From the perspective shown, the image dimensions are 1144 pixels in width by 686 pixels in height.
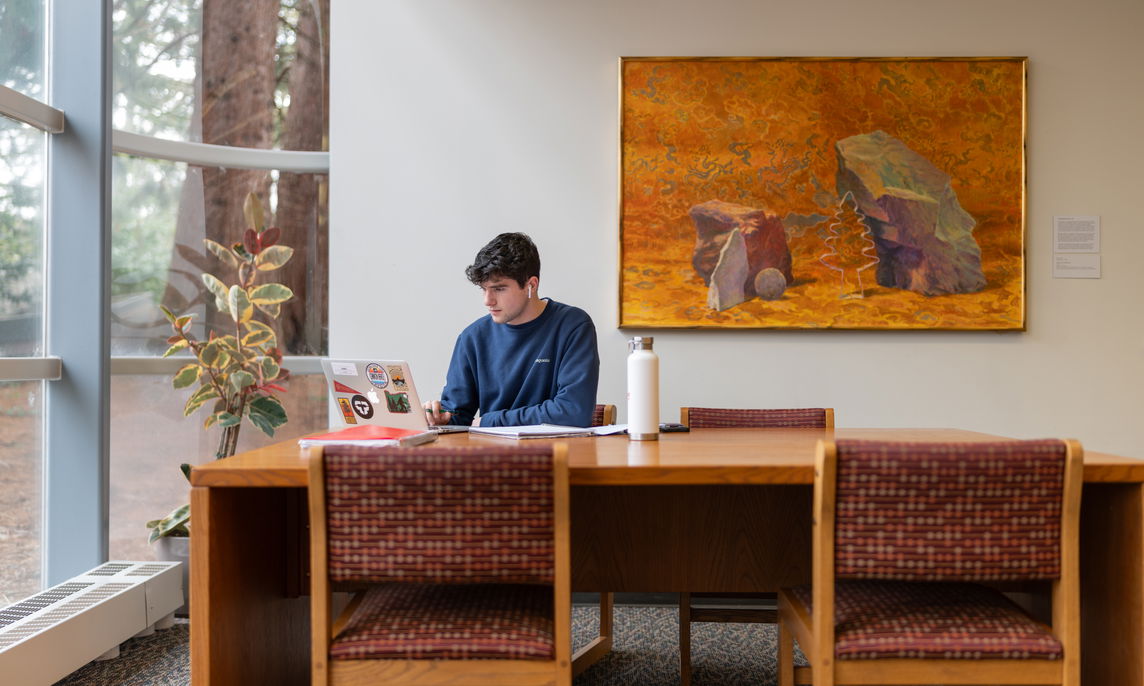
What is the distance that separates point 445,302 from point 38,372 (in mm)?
1495

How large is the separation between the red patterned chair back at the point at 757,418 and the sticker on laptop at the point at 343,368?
1.12 meters

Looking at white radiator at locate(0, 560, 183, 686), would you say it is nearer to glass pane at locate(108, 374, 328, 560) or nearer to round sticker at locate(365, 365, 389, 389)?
glass pane at locate(108, 374, 328, 560)

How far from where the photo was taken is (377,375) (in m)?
2.03

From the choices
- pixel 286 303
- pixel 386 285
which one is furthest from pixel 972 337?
pixel 286 303

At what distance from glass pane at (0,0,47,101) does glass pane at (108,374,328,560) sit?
1162mm

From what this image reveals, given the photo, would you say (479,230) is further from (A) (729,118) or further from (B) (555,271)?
(A) (729,118)

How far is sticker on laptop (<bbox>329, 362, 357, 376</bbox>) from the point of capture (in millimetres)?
2033

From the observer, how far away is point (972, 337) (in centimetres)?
354

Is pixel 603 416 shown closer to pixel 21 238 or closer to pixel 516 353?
pixel 516 353

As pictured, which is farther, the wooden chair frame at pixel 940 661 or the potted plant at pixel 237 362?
the potted plant at pixel 237 362

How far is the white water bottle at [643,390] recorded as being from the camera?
6.44ft

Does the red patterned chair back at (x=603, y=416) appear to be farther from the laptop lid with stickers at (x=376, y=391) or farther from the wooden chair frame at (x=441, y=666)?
the wooden chair frame at (x=441, y=666)

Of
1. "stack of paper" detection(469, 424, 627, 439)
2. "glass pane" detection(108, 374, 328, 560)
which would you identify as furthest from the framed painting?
"glass pane" detection(108, 374, 328, 560)

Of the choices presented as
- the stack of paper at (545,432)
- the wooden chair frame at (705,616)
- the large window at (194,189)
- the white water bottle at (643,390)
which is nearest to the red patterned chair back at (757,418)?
the wooden chair frame at (705,616)
